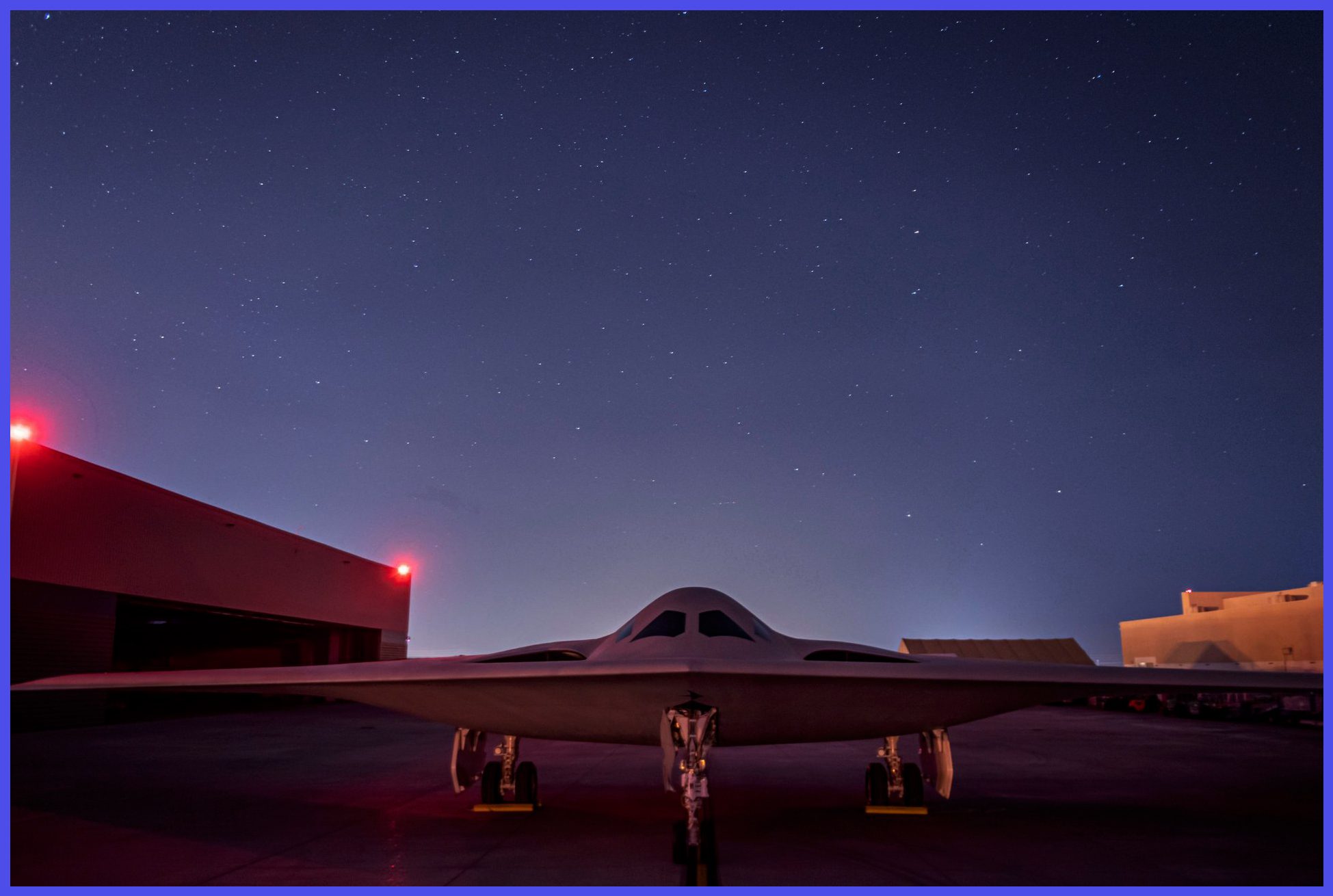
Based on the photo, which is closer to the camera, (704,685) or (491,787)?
(704,685)

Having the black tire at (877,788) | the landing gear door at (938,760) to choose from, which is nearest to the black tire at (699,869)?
the landing gear door at (938,760)

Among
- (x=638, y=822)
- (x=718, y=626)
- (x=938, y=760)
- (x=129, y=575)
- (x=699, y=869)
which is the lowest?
(x=638, y=822)

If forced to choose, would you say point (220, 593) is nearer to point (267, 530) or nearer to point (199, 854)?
point (267, 530)

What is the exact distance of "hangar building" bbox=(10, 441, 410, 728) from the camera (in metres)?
20.1

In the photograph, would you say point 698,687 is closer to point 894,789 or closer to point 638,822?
point 638,822

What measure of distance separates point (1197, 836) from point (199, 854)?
7.83 m

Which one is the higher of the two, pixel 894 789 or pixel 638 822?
pixel 894 789

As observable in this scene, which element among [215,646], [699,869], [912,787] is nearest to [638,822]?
[699,869]

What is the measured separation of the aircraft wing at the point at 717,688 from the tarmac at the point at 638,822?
92 cm

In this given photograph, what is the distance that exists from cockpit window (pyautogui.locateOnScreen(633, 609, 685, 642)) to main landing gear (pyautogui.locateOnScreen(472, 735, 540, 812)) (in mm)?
2132

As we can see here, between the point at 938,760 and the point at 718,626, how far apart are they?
8.84ft

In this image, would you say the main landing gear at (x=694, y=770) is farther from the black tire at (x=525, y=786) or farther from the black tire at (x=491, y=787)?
the black tire at (x=491, y=787)

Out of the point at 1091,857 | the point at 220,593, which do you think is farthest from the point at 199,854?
the point at 220,593

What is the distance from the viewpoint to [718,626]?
24.6ft
